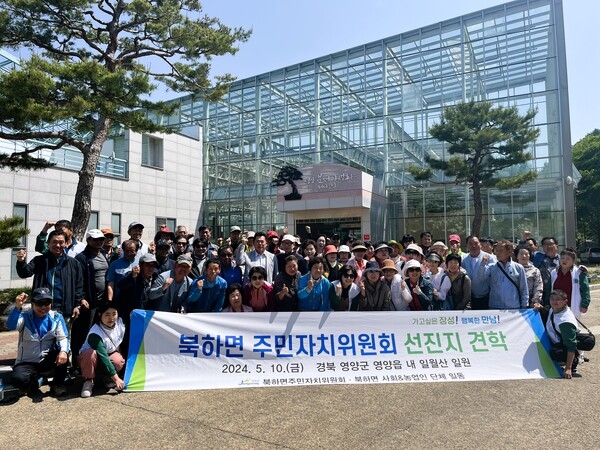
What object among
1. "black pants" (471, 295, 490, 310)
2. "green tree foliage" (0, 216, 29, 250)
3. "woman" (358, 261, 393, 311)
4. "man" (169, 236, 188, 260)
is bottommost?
"black pants" (471, 295, 490, 310)

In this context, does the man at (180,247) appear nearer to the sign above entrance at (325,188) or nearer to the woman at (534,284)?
the woman at (534,284)

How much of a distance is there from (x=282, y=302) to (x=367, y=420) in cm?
198

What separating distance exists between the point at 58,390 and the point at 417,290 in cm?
424

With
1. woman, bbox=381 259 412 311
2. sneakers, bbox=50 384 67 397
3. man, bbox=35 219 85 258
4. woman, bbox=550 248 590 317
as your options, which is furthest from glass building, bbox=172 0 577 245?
sneakers, bbox=50 384 67 397

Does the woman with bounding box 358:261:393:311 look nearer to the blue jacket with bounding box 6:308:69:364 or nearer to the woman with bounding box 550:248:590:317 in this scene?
the woman with bounding box 550:248:590:317

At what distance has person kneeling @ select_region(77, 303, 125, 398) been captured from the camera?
14.4 feet

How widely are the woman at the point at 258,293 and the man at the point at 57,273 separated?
2021mm

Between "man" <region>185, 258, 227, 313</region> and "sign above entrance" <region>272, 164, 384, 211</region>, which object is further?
"sign above entrance" <region>272, 164, 384, 211</region>

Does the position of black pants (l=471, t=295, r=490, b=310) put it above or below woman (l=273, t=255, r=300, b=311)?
below

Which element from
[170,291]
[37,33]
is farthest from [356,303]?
[37,33]

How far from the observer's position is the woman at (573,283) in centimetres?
562

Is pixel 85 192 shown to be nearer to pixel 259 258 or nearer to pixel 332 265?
pixel 259 258

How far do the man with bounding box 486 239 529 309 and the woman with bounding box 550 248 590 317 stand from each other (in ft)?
2.15

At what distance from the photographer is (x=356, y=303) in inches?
215
